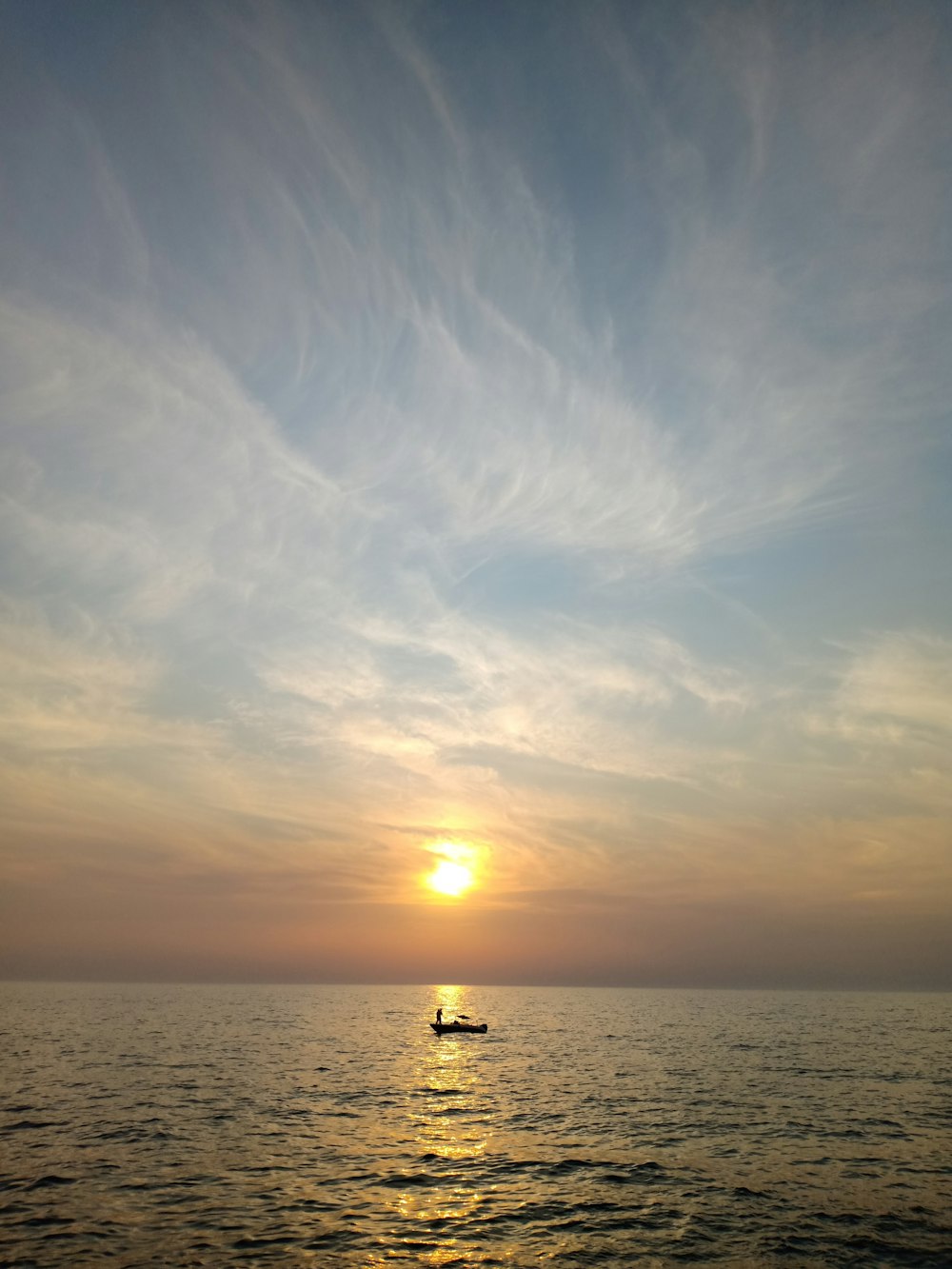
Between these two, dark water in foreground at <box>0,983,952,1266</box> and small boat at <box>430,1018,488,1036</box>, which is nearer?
dark water in foreground at <box>0,983,952,1266</box>

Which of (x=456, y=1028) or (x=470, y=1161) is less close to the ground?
(x=456, y=1028)

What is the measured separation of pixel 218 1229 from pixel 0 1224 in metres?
7.61

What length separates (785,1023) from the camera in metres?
146

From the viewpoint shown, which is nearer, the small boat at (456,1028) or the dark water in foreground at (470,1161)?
the dark water in foreground at (470,1161)

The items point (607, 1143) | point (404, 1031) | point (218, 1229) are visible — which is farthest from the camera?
point (404, 1031)

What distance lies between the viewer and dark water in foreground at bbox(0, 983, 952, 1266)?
989 inches

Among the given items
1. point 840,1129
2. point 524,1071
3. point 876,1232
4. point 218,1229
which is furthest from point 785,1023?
point 218,1229

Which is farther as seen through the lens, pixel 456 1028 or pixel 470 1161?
pixel 456 1028

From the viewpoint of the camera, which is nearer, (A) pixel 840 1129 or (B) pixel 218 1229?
(B) pixel 218 1229

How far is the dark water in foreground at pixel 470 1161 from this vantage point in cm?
2511

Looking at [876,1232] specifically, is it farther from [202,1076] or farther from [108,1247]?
[202,1076]

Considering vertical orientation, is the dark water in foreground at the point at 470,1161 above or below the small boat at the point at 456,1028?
below

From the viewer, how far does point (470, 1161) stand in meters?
35.7

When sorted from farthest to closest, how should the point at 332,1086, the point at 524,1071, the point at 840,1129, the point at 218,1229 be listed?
the point at 524,1071
the point at 332,1086
the point at 840,1129
the point at 218,1229
